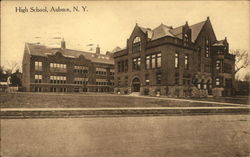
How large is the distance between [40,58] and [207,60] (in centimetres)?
3401

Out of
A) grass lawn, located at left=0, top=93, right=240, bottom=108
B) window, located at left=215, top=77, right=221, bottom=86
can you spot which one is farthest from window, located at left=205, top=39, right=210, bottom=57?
grass lawn, located at left=0, top=93, right=240, bottom=108

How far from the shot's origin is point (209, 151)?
17.1ft

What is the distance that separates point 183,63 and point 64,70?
29040 mm

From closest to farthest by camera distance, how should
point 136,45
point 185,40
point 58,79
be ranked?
1. point 185,40
2. point 136,45
3. point 58,79

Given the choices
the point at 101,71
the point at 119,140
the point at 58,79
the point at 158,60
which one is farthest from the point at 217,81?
the point at 58,79

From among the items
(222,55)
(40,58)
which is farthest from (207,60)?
(40,58)

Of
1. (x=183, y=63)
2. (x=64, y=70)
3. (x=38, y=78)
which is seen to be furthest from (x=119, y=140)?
(x=64, y=70)

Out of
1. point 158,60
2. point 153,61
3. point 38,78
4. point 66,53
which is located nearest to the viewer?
point 158,60

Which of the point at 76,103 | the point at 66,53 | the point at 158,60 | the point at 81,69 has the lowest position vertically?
the point at 76,103

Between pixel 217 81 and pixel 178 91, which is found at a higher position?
pixel 217 81

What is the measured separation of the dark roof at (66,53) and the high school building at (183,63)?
21.1m

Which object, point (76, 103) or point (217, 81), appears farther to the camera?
point (217, 81)

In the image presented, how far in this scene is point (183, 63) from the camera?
24.6m

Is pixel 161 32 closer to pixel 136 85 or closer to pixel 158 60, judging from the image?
pixel 158 60
